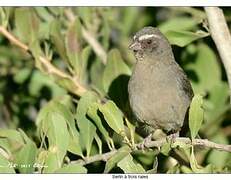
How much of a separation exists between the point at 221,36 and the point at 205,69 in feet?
3.04

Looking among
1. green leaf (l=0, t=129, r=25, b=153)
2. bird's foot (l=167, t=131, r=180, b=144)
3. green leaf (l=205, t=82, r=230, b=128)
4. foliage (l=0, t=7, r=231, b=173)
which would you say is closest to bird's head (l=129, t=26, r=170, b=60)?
foliage (l=0, t=7, r=231, b=173)

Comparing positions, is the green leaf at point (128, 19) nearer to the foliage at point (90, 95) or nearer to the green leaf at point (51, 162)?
the foliage at point (90, 95)

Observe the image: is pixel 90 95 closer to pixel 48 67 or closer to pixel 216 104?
pixel 48 67

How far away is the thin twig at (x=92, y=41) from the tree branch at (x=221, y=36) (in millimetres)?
1066

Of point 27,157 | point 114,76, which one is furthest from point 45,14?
point 27,157

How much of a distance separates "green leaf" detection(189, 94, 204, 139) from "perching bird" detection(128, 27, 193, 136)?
78 centimetres

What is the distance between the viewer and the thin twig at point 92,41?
411 cm

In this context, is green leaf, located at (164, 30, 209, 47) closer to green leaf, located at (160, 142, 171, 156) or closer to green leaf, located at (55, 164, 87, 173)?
green leaf, located at (160, 142, 171, 156)

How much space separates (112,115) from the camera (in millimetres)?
2984

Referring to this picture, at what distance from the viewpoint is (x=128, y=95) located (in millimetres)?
3824

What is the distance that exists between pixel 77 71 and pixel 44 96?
522 millimetres

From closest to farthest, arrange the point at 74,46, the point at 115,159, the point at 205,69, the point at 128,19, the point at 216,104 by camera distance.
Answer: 1. the point at 115,159
2. the point at 74,46
3. the point at 216,104
4. the point at 205,69
5. the point at 128,19

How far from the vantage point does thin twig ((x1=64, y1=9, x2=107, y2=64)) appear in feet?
13.5

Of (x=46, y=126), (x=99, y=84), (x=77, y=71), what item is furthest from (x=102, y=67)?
(x=46, y=126)
